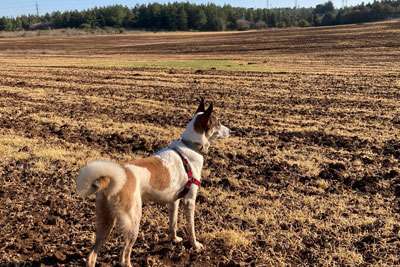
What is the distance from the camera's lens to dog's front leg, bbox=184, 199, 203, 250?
5.99 m

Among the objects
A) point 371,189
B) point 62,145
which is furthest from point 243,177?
point 62,145

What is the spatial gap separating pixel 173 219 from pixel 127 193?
1.30 meters

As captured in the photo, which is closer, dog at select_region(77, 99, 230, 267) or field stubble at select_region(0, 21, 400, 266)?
dog at select_region(77, 99, 230, 267)

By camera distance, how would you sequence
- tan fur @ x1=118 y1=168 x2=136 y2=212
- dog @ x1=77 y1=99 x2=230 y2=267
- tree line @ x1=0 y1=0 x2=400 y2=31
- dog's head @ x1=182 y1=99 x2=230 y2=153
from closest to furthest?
dog @ x1=77 y1=99 x2=230 y2=267, tan fur @ x1=118 y1=168 x2=136 y2=212, dog's head @ x1=182 y1=99 x2=230 y2=153, tree line @ x1=0 y1=0 x2=400 y2=31

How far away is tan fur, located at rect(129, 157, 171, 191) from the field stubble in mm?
952

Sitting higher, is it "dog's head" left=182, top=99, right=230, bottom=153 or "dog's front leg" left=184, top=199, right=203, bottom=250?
"dog's head" left=182, top=99, right=230, bottom=153

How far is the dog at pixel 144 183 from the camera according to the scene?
491 centimetres

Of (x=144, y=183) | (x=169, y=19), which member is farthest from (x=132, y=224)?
(x=169, y=19)

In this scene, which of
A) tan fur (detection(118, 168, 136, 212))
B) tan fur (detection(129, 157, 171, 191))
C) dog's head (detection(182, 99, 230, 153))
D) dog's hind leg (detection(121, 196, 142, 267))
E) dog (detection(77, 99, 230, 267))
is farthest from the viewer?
dog's head (detection(182, 99, 230, 153))

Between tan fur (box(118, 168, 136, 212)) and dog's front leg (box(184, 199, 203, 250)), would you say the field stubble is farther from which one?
tan fur (box(118, 168, 136, 212))

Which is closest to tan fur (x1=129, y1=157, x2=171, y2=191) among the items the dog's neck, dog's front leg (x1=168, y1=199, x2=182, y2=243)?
the dog's neck

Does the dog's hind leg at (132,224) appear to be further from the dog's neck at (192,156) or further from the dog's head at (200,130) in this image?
the dog's head at (200,130)

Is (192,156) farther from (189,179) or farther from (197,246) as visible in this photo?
(197,246)

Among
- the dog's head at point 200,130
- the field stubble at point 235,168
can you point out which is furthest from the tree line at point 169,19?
the dog's head at point 200,130
